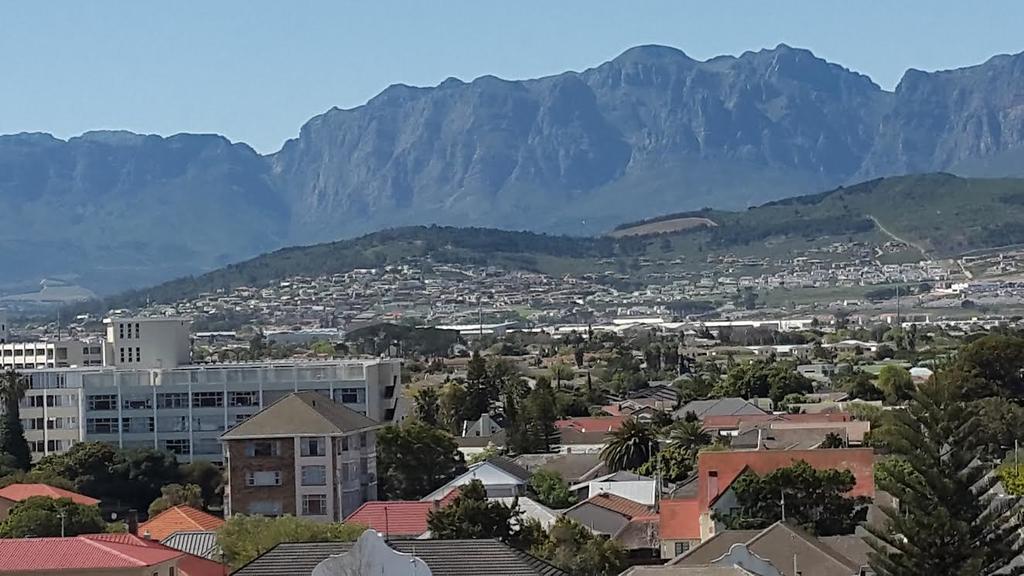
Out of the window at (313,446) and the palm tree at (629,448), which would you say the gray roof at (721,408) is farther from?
the window at (313,446)

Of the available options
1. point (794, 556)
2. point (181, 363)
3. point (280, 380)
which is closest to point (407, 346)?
point (181, 363)

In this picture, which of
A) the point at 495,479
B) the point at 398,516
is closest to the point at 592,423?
the point at 495,479

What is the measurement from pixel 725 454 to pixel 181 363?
1598 inches

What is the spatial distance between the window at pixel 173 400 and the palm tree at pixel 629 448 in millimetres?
15308

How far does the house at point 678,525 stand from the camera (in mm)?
49469

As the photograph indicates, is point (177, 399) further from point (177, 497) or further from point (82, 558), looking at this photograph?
point (82, 558)

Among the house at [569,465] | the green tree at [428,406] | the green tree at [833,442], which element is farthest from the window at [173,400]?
the green tree at [833,442]

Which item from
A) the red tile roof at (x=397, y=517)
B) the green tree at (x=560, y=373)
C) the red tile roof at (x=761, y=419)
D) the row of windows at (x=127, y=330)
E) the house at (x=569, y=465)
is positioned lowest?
the green tree at (x=560, y=373)

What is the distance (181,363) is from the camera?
295 ft

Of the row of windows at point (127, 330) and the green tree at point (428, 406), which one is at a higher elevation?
the row of windows at point (127, 330)

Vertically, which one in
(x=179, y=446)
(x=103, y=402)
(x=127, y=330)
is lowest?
(x=179, y=446)

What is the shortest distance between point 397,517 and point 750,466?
893 cm

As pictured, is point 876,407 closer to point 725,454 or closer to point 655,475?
point 655,475

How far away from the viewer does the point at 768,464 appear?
53.0 meters
